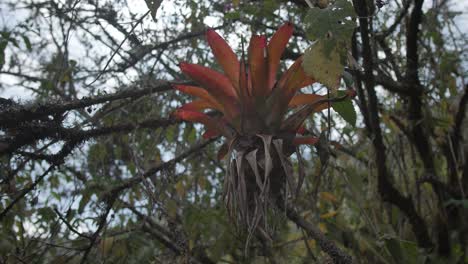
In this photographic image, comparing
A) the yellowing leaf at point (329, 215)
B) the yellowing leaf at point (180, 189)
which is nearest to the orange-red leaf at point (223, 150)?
the yellowing leaf at point (329, 215)

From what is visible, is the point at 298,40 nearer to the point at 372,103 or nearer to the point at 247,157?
the point at 372,103

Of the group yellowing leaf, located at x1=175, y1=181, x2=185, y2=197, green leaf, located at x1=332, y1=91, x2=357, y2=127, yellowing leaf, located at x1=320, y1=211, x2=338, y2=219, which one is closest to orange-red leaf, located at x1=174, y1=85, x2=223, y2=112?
green leaf, located at x1=332, y1=91, x2=357, y2=127

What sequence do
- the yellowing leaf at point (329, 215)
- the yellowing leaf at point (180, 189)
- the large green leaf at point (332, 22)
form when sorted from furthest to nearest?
the yellowing leaf at point (180, 189) → the yellowing leaf at point (329, 215) → the large green leaf at point (332, 22)

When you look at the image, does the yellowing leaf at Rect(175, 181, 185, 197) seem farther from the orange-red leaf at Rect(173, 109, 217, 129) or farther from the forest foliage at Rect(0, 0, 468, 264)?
the orange-red leaf at Rect(173, 109, 217, 129)

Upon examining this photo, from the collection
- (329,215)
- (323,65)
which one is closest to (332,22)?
(323,65)

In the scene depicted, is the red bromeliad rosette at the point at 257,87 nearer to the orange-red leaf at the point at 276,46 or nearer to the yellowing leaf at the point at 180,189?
the orange-red leaf at the point at 276,46

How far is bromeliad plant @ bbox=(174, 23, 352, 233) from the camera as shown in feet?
3.60

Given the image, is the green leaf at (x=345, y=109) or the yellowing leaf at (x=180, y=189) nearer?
the green leaf at (x=345, y=109)

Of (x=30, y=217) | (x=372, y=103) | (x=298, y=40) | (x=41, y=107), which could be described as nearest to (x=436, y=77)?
(x=298, y=40)

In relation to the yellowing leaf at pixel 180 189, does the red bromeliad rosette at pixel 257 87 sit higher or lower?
lower

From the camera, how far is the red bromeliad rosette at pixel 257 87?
1128 mm

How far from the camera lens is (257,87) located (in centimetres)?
116

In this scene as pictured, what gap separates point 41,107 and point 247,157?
2.01 feet

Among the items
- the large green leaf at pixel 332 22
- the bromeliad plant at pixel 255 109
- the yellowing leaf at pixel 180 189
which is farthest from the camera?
the yellowing leaf at pixel 180 189
